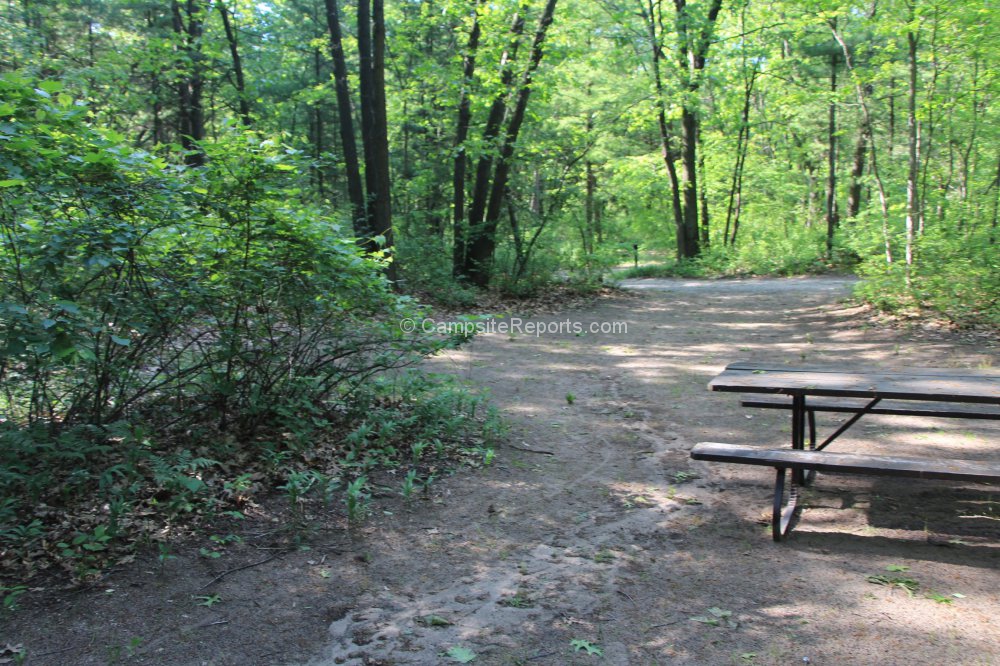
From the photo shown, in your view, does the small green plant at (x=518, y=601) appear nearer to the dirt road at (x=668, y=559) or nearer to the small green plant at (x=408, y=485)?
the dirt road at (x=668, y=559)

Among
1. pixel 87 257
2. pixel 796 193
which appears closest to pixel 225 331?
pixel 87 257

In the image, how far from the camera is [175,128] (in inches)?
726

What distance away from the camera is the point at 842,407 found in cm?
493

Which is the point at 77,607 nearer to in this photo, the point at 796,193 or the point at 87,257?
the point at 87,257

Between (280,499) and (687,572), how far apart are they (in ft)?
8.34

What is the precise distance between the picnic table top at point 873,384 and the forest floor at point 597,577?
31.6 inches

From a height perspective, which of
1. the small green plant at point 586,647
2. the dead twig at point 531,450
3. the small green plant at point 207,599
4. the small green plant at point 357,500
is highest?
the small green plant at point 357,500

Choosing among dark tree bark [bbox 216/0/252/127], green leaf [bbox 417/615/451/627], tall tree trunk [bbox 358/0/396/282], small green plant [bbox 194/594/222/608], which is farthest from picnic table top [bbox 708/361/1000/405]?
dark tree bark [bbox 216/0/252/127]

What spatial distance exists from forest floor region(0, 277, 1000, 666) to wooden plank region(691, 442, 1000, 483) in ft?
1.56

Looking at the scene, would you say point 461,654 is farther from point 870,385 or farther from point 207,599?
point 870,385

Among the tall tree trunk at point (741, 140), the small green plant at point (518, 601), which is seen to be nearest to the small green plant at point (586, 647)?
the small green plant at point (518, 601)

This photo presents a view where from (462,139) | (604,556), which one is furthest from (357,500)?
(462,139)

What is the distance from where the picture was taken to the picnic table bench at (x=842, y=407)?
3.67 m

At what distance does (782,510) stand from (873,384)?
99 centimetres
